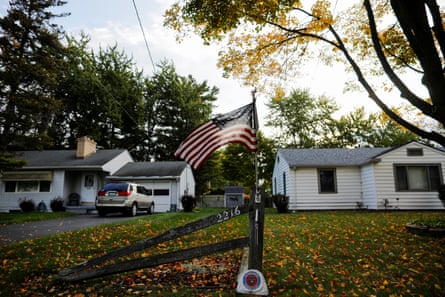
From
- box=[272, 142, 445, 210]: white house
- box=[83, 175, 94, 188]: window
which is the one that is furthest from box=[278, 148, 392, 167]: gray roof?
box=[83, 175, 94, 188]: window

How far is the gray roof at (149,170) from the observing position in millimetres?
22484

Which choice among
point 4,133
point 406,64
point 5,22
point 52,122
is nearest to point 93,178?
point 4,133

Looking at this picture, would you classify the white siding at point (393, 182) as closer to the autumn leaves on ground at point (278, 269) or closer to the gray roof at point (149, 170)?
the autumn leaves on ground at point (278, 269)

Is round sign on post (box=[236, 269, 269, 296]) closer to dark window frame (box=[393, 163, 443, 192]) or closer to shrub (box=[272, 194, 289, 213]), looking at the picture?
shrub (box=[272, 194, 289, 213])

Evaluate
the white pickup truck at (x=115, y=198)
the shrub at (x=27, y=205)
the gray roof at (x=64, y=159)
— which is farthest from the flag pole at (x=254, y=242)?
the shrub at (x=27, y=205)

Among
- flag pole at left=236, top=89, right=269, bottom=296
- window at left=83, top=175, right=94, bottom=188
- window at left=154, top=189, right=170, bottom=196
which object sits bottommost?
flag pole at left=236, top=89, right=269, bottom=296

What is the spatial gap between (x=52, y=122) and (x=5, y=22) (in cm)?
1803

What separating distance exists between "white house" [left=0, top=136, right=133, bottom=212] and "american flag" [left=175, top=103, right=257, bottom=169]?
58.9 feet

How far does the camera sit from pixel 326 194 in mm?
16953

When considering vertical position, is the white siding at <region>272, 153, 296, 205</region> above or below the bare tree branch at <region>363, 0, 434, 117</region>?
below

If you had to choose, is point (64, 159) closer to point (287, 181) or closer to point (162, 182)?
point (162, 182)

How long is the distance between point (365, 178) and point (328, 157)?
98.6 inches

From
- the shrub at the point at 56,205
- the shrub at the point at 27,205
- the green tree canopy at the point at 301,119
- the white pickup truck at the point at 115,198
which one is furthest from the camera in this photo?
the green tree canopy at the point at 301,119

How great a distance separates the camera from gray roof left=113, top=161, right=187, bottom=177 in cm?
2248
